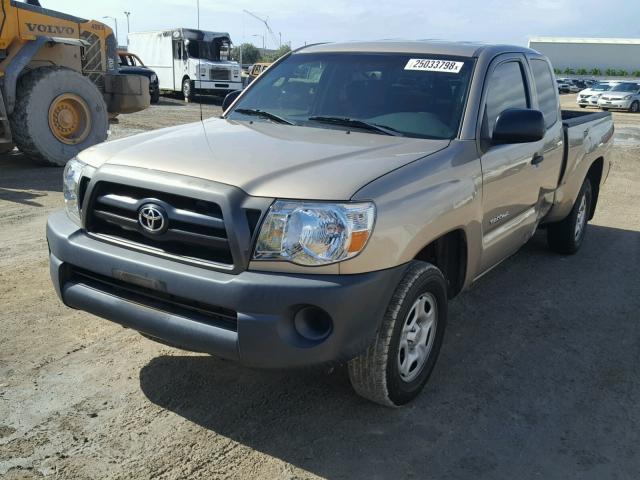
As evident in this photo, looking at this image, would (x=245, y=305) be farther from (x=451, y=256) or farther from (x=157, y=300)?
(x=451, y=256)

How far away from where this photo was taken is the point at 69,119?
984cm

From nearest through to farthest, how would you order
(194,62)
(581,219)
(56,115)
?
(581,219) → (56,115) → (194,62)

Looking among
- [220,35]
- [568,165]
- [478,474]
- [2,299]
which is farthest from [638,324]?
[220,35]

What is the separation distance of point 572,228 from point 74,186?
14.9 feet

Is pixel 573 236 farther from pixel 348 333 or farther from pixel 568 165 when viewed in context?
pixel 348 333

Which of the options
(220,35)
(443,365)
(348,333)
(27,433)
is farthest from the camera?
(220,35)

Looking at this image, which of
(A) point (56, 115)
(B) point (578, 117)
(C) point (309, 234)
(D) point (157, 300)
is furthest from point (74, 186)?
(A) point (56, 115)

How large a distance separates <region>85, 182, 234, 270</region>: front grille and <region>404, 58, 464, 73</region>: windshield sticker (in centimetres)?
193

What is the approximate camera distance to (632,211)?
8523mm

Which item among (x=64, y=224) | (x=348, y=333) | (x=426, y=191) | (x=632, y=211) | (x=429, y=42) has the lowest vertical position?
(x=632, y=211)

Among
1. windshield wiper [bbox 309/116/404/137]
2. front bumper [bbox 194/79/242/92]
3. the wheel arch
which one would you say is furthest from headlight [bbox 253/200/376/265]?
front bumper [bbox 194/79/242/92]

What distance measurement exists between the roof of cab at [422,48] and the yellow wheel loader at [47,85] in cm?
610

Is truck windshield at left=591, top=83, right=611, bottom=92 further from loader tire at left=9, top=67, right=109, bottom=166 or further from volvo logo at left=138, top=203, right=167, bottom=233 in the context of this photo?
volvo logo at left=138, top=203, right=167, bottom=233

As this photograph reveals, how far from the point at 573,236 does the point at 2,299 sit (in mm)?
4967
